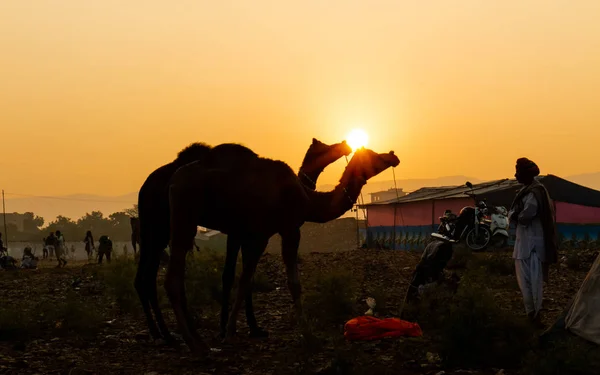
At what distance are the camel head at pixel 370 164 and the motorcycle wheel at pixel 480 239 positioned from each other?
13230 millimetres

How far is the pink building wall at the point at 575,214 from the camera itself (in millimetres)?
28984

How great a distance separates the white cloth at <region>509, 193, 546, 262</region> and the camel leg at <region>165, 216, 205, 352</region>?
423 centimetres

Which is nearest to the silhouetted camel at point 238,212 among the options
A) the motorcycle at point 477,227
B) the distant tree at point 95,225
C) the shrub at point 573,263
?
the shrub at point 573,263

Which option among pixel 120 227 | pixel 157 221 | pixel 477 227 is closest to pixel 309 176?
pixel 157 221

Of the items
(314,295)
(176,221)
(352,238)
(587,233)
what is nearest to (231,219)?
(176,221)

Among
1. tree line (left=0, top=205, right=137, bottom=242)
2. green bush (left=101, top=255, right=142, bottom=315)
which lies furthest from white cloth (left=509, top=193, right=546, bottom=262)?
tree line (left=0, top=205, right=137, bottom=242)

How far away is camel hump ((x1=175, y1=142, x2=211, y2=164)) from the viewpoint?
9227mm

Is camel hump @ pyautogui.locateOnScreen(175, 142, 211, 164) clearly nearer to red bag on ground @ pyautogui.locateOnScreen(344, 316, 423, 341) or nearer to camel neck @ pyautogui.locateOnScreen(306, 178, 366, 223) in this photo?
camel neck @ pyautogui.locateOnScreen(306, 178, 366, 223)

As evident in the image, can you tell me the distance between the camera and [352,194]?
10281mm

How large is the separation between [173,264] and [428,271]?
3.79 meters

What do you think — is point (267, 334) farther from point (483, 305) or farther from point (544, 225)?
point (544, 225)

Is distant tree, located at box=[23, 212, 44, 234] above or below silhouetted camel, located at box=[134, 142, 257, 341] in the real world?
below

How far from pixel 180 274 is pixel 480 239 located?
16.5m

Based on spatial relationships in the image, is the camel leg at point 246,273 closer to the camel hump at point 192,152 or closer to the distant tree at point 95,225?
the camel hump at point 192,152
